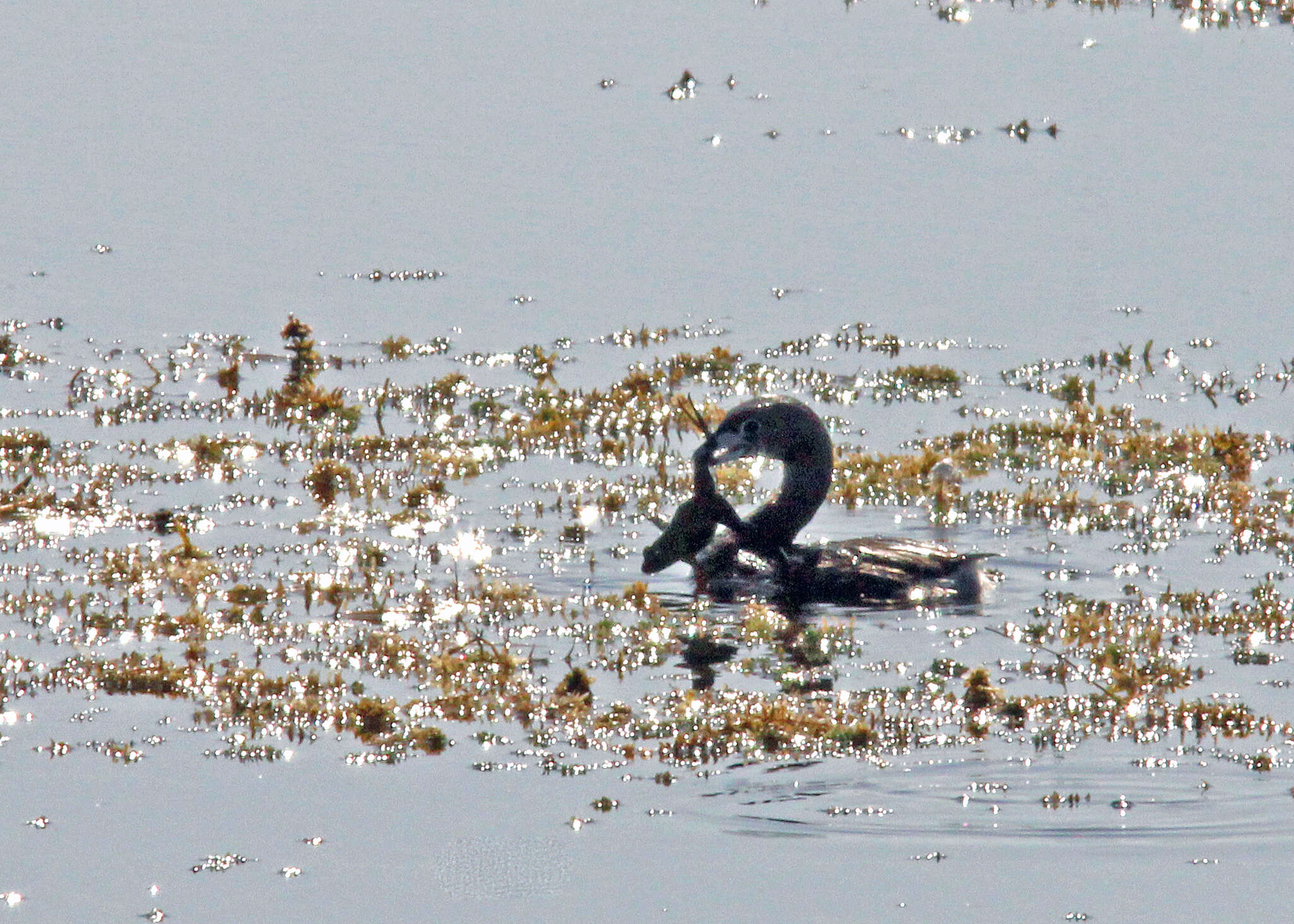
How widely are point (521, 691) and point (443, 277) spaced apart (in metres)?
9.31

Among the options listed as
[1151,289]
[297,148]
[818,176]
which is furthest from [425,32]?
[1151,289]

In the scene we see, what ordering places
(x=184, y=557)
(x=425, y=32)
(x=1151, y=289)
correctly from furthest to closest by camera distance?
(x=425, y=32)
(x=1151, y=289)
(x=184, y=557)

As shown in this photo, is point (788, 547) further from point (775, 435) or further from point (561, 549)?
point (561, 549)

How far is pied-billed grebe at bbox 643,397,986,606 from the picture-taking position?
432 inches

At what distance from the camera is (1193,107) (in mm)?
24062

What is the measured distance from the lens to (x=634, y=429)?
14.4 m

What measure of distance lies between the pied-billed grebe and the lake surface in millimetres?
216

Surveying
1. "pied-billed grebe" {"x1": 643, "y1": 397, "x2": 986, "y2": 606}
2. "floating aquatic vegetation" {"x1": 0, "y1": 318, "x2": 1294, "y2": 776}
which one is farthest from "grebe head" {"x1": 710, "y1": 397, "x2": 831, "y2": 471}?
"floating aquatic vegetation" {"x1": 0, "y1": 318, "x2": 1294, "y2": 776}

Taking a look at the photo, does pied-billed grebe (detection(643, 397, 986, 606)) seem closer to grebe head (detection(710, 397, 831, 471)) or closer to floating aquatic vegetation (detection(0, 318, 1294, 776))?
grebe head (detection(710, 397, 831, 471))

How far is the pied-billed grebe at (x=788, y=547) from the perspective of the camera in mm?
10984

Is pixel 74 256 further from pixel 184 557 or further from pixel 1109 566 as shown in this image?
pixel 1109 566

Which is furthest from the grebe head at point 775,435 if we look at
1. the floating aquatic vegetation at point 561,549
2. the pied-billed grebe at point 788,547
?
the floating aquatic vegetation at point 561,549

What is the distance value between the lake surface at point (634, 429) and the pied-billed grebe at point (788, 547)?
22 centimetres

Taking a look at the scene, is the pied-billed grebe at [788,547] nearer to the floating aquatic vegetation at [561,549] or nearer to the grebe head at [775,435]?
the grebe head at [775,435]
